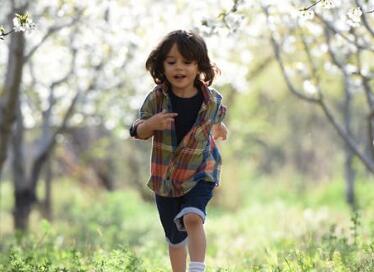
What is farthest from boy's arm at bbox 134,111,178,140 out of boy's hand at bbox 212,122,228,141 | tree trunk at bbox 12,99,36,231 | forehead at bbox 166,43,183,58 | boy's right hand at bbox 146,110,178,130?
tree trunk at bbox 12,99,36,231

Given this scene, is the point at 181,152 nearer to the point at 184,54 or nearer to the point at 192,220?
the point at 192,220

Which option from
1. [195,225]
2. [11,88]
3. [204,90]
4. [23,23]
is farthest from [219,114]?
[11,88]

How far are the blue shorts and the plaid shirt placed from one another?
4 cm

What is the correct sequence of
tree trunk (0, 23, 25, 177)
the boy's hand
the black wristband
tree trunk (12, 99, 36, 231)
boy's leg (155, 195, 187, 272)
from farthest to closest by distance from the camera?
tree trunk (12, 99, 36, 231) < tree trunk (0, 23, 25, 177) < the boy's hand < boy's leg (155, 195, 187, 272) < the black wristband

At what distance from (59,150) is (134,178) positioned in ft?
8.80

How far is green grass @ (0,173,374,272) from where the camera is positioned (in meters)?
5.36

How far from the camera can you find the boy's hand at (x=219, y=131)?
16.0 ft

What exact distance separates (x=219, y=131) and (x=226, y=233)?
842cm

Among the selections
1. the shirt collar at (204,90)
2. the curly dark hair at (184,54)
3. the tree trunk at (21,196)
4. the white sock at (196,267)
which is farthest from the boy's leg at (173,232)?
the tree trunk at (21,196)

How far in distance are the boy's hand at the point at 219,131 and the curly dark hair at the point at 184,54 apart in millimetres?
291

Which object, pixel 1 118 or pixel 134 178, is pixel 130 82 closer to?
pixel 1 118

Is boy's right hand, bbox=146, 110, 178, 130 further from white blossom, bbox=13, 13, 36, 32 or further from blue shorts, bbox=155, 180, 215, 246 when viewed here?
white blossom, bbox=13, 13, 36, 32

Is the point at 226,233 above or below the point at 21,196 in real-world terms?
below

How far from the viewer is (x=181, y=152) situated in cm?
456
